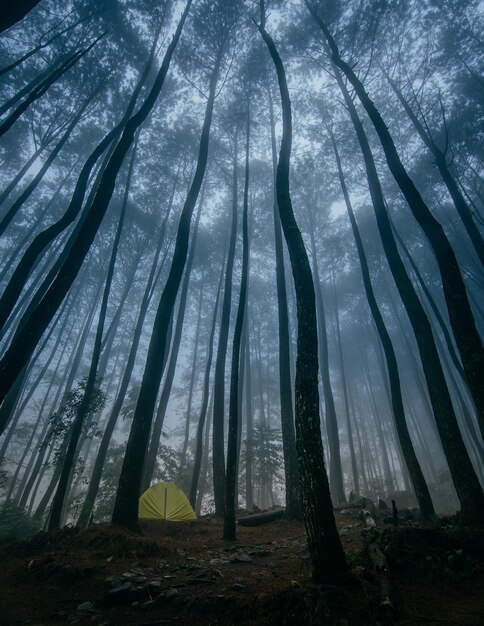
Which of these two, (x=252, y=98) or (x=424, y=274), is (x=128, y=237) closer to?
(x=252, y=98)

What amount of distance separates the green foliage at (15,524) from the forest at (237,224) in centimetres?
10

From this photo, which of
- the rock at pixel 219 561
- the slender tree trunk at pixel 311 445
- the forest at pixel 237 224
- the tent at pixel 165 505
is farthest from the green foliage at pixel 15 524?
the slender tree trunk at pixel 311 445

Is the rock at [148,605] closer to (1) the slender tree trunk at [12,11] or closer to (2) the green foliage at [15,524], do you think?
(1) the slender tree trunk at [12,11]

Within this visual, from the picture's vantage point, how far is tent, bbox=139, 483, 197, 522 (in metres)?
9.69

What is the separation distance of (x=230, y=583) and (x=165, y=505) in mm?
6887

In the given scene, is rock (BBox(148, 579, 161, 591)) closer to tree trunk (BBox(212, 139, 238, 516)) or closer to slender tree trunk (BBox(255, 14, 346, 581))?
slender tree trunk (BBox(255, 14, 346, 581))

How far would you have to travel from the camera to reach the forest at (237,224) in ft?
20.0

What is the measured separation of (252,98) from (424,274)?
2123 centimetres

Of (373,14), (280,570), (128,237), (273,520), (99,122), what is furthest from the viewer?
(128,237)

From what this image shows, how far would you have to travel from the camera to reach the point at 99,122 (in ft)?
57.6

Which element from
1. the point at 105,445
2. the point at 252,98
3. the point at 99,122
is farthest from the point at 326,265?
the point at 105,445

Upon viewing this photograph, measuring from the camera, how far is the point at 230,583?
399 centimetres

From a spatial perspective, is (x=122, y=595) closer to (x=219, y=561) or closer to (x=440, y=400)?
(x=219, y=561)

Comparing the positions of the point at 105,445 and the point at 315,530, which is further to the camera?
the point at 105,445
